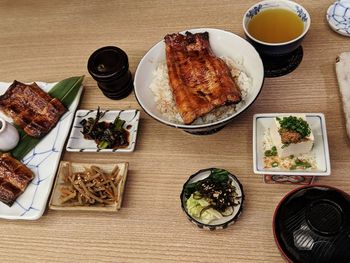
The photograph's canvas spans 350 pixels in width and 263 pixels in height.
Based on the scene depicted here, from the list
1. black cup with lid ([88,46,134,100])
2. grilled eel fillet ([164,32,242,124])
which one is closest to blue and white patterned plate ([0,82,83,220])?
black cup with lid ([88,46,134,100])

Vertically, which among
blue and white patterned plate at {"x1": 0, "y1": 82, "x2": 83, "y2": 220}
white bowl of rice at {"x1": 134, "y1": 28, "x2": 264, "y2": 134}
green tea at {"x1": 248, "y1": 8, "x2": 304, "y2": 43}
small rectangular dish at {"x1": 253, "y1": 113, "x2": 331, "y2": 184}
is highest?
green tea at {"x1": 248, "y1": 8, "x2": 304, "y2": 43}

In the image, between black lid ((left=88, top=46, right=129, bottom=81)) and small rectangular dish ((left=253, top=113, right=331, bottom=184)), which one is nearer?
small rectangular dish ((left=253, top=113, right=331, bottom=184))

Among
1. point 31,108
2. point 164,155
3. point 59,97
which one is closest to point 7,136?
point 31,108

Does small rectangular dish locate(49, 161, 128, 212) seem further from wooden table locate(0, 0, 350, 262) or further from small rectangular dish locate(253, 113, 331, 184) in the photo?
small rectangular dish locate(253, 113, 331, 184)

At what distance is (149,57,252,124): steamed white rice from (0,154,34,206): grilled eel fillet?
0.57m

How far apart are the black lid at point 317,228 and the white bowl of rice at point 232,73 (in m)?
0.40

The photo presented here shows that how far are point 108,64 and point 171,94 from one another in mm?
319

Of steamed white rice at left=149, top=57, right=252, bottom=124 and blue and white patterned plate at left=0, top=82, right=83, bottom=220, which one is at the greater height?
steamed white rice at left=149, top=57, right=252, bottom=124

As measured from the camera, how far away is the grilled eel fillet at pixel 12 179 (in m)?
1.46

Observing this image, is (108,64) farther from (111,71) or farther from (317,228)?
(317,228)

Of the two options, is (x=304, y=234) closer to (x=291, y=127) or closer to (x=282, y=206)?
(x=282, y=206)

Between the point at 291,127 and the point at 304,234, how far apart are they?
1.22 ft

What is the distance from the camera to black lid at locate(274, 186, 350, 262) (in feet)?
3.33

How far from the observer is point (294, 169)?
1.30 meters
